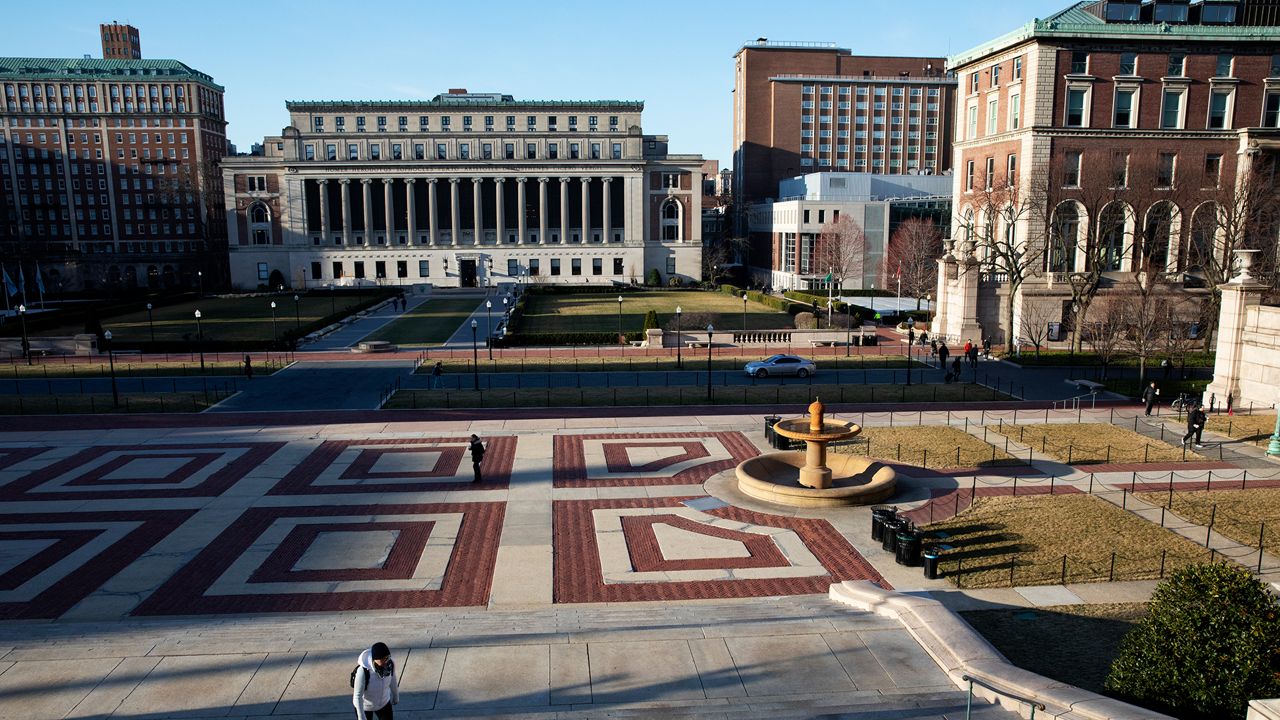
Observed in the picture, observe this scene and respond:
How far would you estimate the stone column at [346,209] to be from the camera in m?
116

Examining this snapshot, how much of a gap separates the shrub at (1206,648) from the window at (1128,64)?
2243 inches

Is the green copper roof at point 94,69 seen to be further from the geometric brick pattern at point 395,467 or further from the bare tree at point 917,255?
the geometric brick pattern at point 395,467

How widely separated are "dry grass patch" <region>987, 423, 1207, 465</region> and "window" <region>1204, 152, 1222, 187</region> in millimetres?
34342

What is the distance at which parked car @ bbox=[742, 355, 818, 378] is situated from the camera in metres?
47.8

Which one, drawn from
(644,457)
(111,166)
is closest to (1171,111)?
(644,457)

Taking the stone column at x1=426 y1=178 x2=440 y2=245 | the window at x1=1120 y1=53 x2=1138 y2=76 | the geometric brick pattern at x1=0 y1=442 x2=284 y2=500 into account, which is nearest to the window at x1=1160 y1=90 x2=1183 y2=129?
the window at x1=1120 y1=53 x2=1138 y2=76

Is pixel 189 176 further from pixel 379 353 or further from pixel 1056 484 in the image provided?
pixel 1056 484

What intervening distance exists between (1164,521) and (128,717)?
2430 centimetres

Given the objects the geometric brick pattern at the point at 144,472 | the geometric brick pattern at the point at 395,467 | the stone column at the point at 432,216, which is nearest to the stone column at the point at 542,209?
the stone column at the point at 432,216

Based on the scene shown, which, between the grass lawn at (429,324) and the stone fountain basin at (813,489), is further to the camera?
the grass lawn at (429,324)

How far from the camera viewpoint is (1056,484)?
2694 centimetres

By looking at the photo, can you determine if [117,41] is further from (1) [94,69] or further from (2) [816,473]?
(2) [816,473]

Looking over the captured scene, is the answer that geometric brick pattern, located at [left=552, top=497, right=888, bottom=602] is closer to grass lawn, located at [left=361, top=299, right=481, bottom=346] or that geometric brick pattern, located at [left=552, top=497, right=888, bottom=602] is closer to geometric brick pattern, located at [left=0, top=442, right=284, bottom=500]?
geometric brick pattern, located at [left=0, top=442, right=284, bottom=500]

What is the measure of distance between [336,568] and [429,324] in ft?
188
